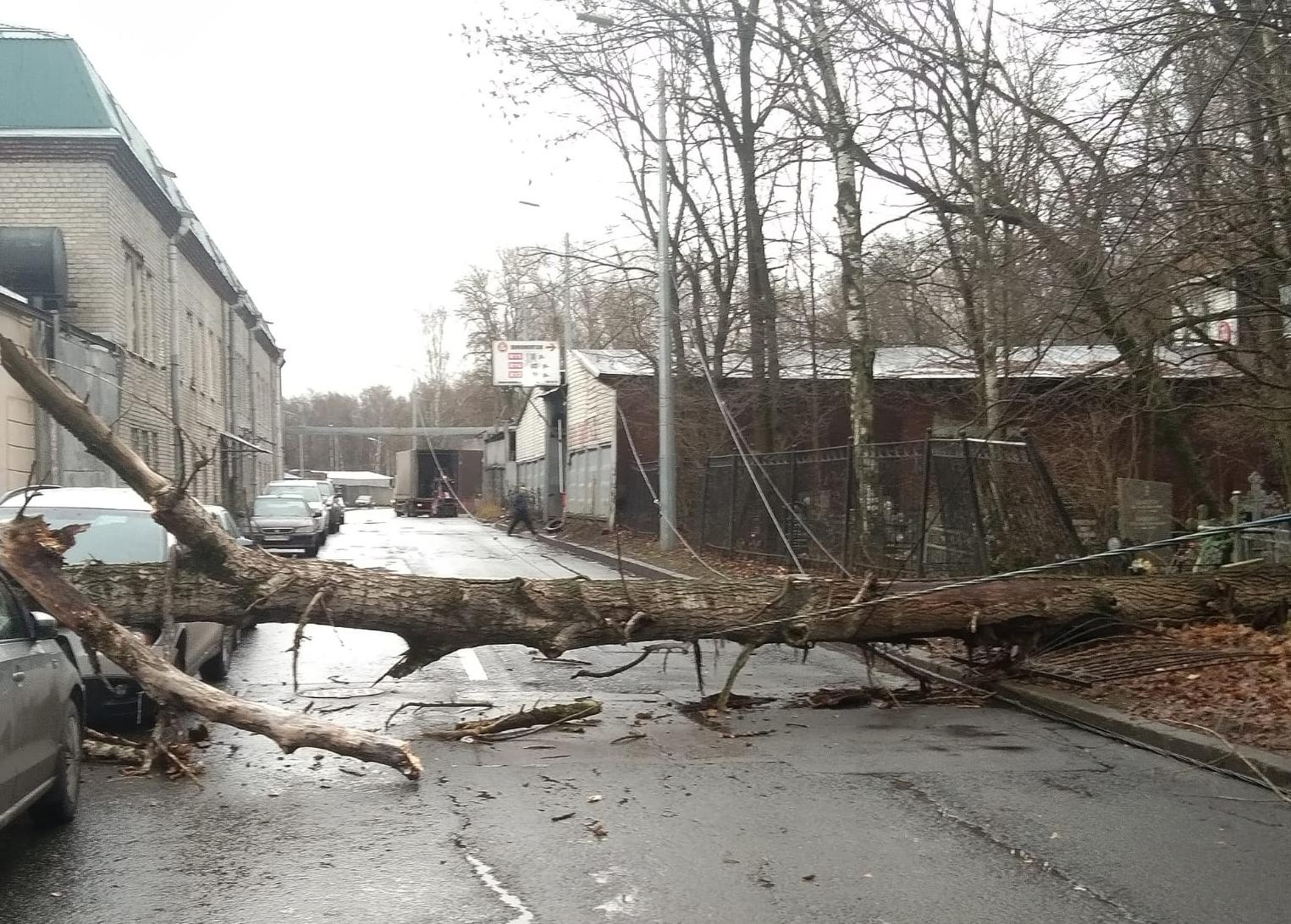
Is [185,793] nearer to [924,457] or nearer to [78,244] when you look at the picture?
[924,457]

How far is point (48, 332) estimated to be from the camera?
18.7m

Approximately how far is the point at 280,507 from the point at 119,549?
20461mm

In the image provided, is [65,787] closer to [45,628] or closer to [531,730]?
[45,628]

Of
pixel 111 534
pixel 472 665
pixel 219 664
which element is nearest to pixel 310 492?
pixel 472 665

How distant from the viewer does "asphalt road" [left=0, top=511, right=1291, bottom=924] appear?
4.74m

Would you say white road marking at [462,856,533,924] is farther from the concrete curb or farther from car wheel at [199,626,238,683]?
car wheel at [199,626,238,683]

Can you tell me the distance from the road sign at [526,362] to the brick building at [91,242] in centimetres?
1433

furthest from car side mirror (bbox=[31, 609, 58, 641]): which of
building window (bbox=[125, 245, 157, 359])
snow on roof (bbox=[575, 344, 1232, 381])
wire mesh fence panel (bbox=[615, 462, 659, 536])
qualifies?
wire mesh fence panel (bbox=[615, 462, 659, 536])

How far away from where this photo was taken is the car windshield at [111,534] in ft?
29.7

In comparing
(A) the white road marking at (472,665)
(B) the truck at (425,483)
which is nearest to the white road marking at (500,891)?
(A) the white road marking at (472,665)

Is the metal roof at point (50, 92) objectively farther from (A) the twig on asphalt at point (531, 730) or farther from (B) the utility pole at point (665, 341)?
(A) the twig on asphalt at point (531, 730)

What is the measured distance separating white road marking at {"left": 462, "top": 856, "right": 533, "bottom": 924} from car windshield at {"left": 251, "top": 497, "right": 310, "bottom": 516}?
24.5m

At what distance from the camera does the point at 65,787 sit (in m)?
5.70

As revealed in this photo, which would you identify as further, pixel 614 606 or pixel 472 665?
pixel 472 665
